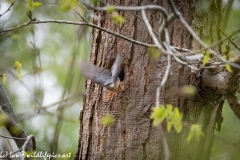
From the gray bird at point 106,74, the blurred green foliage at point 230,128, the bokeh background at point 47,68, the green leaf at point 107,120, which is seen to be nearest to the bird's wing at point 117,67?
the gray bird at point 106,74

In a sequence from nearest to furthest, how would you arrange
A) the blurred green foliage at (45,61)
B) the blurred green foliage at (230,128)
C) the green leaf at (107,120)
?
the green leaf at (107,120), the blurred green foliage at (230,128), the blurred green foliage at (45,61)

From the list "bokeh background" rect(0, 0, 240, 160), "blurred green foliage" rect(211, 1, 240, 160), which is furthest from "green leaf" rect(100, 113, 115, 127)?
"bokeh background" rect(0, 0, 240, 160)

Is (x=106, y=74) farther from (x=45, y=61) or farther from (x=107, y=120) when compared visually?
(x=45, y=61)

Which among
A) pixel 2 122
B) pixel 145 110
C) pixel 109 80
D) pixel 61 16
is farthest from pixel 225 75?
pixel 61 16

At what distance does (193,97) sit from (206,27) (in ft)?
1.28

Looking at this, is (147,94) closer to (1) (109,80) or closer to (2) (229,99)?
(1) (109,80)

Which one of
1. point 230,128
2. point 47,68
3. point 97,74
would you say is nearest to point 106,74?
point 97,74

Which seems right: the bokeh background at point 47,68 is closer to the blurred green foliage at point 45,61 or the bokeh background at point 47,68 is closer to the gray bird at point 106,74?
the blurred green foliage at point 45,61

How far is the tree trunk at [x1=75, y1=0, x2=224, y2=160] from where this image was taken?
6.39 ft

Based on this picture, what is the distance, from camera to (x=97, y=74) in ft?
6.61

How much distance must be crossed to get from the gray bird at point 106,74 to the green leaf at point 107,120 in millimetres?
146

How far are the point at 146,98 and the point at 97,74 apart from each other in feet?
0.97

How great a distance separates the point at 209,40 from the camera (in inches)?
80.2

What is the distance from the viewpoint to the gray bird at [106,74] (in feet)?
6.46
